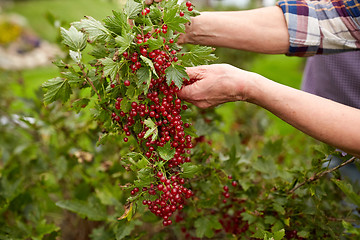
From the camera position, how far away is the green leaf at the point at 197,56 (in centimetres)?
144

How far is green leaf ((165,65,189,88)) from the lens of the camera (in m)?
1.30

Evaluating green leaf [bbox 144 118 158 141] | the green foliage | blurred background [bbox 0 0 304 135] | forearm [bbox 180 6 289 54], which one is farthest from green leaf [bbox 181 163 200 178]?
blurred background [bbox 0 0 304 135]

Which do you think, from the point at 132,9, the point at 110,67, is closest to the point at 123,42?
the point at 110,67

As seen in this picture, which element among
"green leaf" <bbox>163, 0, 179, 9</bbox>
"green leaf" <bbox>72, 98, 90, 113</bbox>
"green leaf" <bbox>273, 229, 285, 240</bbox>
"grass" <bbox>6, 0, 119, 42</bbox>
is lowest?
"grass" <bbox>6, 0, 119, 42</bbox>

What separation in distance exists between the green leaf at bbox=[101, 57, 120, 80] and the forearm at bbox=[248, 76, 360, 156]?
571mm

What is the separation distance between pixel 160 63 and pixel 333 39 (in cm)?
107

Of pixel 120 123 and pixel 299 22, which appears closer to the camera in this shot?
pixel 120 123

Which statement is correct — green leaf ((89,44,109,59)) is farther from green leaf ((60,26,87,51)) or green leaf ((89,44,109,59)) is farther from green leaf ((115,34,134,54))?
green leaf ((115,34,134,54))

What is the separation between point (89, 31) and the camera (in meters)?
1.35

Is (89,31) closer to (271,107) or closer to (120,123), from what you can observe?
(120,123)

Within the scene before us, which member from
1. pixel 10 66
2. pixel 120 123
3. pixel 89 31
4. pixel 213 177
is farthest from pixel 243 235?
pixel 10 66

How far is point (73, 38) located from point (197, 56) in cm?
55

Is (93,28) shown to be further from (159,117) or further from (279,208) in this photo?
(279,208)

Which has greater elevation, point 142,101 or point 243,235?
point 142,101
